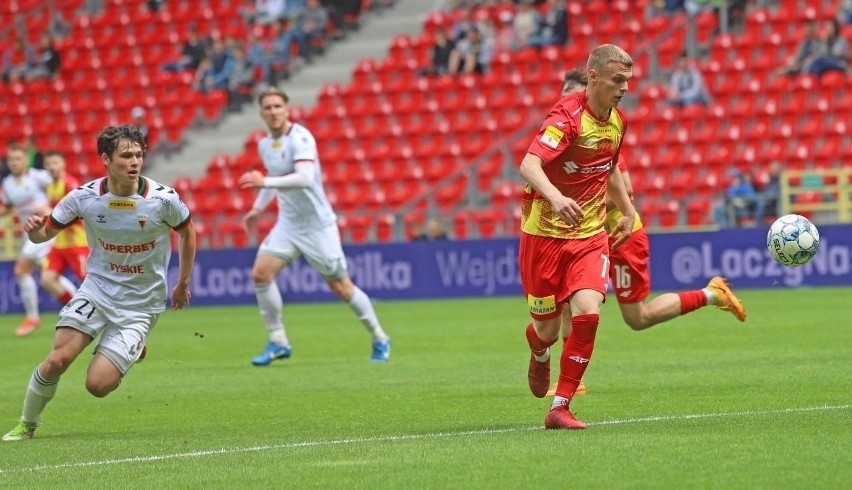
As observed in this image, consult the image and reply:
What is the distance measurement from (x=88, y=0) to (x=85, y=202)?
31.0 metres

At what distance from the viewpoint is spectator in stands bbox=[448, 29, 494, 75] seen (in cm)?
3095

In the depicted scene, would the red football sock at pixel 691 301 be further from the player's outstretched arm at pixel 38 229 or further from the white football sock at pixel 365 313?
the player's outstretched arm at pixel 38 229

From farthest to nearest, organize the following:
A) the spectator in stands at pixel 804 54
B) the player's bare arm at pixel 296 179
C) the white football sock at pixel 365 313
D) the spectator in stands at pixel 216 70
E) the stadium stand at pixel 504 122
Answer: the spectator in stands at pixel 216 70 → the spectator in stands at pixel 804 54 → the stadium stand at pixel 504 122 → the white football sock at pixel 365 313 → the player's bare arm at pixel 296 179

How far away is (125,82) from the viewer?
118 feet

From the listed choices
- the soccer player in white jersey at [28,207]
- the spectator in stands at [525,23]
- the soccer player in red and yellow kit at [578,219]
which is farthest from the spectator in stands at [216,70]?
the soccer player in red and yellow kit at [578,219]

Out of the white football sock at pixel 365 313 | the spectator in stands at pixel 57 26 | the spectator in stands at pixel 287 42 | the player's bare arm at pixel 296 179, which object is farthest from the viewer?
the spectator in stands at pixel 57 26

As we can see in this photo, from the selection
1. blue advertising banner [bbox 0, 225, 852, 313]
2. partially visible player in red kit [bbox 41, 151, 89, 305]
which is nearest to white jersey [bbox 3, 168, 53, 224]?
partially visible player in red kit [bbox 41, 151, 89, 305]

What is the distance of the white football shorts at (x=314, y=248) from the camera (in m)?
14.6

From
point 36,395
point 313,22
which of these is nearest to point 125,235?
point 36,395

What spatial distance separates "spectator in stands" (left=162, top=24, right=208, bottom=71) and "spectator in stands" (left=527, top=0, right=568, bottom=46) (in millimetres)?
8423

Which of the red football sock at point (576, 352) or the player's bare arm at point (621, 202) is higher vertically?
the player's bare arm at point (621, 202)

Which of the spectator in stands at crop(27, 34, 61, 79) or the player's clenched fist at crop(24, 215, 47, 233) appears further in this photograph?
the spectator in stands at crop(27, 34, 61, 79)

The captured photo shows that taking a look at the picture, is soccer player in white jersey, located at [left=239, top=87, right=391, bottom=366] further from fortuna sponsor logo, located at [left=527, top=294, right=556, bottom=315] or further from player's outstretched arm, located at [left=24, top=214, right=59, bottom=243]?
fortuna sponsor logo, located at [left=527, top=294, right=556, bottom=315]

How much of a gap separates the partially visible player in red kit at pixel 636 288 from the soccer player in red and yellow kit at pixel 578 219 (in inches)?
50.8
